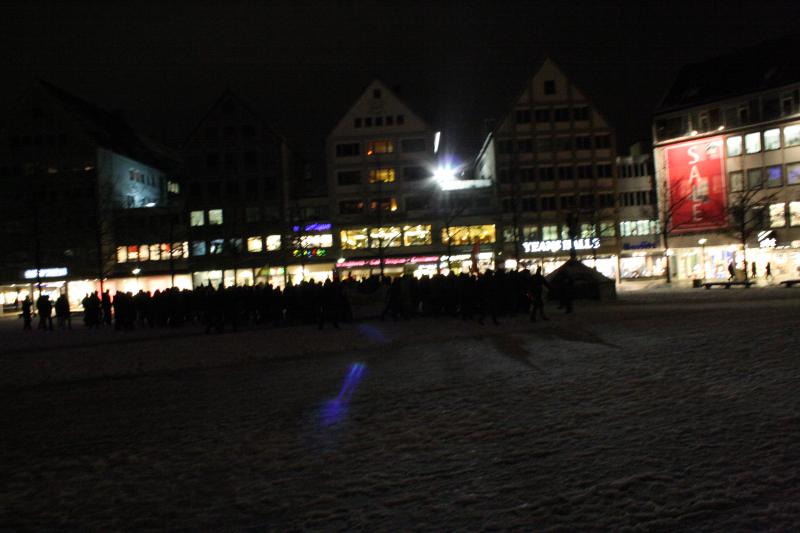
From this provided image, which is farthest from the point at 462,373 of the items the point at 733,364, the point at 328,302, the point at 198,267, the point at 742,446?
the point at 198,267

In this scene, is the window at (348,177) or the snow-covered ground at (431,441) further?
the window at (348,177)

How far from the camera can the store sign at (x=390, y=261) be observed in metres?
61.4

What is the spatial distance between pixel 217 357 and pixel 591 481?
1269 centimetres

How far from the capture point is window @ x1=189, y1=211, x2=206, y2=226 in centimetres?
6538

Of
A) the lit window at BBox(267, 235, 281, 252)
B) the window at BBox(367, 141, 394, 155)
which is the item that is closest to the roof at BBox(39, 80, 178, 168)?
the lit window at BBox(267, 235, 281, 252)

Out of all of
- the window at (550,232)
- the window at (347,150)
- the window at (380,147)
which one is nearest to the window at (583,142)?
the window at (550,232)

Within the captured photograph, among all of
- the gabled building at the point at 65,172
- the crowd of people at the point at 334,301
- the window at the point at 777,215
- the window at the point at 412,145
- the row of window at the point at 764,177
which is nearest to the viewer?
the crowd of people at the point at 334,301

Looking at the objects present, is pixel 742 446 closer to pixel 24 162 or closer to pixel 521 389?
pixel 521 389

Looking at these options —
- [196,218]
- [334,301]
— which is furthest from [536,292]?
[196,218]

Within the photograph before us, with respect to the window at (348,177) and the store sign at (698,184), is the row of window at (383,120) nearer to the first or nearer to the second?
the window at (348,177)

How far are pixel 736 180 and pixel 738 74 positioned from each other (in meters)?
9.74

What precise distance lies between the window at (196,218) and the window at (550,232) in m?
30.1

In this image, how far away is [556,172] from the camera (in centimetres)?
6253

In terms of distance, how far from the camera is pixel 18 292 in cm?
6384
